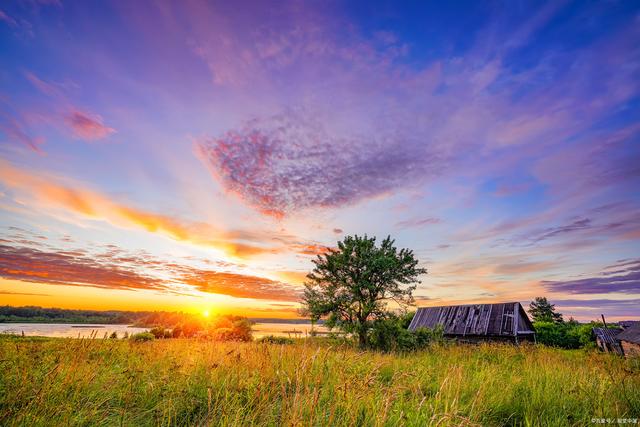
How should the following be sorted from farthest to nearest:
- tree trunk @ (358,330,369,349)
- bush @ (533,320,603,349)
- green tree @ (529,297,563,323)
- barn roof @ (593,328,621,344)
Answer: green tree @ (529,297,563,323)
bush @ (533,320,603,349)
barn roof @ (593,328,621,344)
tree trunk @ (358,330,369,349)

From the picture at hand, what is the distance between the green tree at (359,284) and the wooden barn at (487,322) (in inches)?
417

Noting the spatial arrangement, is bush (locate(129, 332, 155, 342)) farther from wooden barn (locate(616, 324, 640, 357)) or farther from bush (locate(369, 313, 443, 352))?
wooden barn (locate(616, 324, 640, 357))

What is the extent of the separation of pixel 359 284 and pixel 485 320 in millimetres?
19426

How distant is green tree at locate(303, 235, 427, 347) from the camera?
22.8 m

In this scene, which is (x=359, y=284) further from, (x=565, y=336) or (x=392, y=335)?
(x=565, y=336)

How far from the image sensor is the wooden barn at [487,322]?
101ft

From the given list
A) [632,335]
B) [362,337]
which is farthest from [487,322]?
[632,335]

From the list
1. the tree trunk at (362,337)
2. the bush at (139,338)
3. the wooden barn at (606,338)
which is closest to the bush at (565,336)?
the wooden barn at (606,338)

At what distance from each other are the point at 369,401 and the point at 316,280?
2159 cm

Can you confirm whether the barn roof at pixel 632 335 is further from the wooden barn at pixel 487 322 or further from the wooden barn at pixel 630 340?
the wooden barn at pixel 487 322

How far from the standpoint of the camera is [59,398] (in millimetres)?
3607

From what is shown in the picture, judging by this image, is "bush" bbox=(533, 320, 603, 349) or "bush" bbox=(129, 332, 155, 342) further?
"bush" bbox=(533, 320, 603, 349)

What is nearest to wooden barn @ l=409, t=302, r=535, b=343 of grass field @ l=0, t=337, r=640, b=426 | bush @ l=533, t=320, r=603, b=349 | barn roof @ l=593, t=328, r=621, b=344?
barn roof @ l=593, t=328, r=621, b=344

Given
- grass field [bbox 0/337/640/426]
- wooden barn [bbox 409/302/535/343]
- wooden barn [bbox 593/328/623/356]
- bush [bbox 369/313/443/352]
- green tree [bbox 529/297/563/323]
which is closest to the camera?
grass field [bbox 0/337/640/426]
